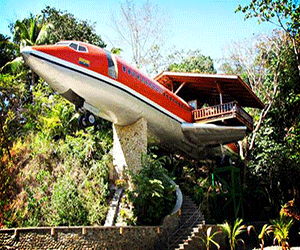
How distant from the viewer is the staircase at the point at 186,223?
46.6 feet

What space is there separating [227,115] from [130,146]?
566cm

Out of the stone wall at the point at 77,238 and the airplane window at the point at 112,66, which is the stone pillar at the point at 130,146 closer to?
the airplane window at the point at 112,66

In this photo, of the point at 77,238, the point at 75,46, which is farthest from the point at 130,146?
the point at 77,238

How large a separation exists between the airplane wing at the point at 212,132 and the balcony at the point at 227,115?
382 mm

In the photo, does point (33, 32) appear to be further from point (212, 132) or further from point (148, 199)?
point (148, 199)

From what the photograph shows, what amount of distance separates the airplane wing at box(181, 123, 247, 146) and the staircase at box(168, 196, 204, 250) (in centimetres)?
409

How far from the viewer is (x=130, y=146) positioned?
17344mm

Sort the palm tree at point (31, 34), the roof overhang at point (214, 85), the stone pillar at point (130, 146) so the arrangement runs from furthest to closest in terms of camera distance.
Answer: the palm tree at point (31, 34) → the roof overhang at point (214, 85) → the stone pillar at point (130, 146)

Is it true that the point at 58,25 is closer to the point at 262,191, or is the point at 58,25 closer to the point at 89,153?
the point at 89,153

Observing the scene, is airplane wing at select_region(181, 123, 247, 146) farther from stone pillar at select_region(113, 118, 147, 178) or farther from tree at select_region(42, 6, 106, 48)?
tree at select_region(42, 6, 106, 48)

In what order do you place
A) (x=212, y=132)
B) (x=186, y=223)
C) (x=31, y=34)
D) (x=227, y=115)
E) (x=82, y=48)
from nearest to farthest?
(x=82, y=48) → (x=186, y=223) → (x=227, y=115) → (x=212, y=132) → (x=31, y=34)

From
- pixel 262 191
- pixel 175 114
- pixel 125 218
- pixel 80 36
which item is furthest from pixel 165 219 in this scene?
pixel 80 36

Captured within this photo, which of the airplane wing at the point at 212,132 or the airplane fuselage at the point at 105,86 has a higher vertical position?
the airplane fuselage at the point at 105,86

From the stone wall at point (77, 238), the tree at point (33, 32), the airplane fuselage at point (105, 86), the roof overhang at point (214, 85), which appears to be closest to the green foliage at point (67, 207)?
the stone wall at point (77, 238)
